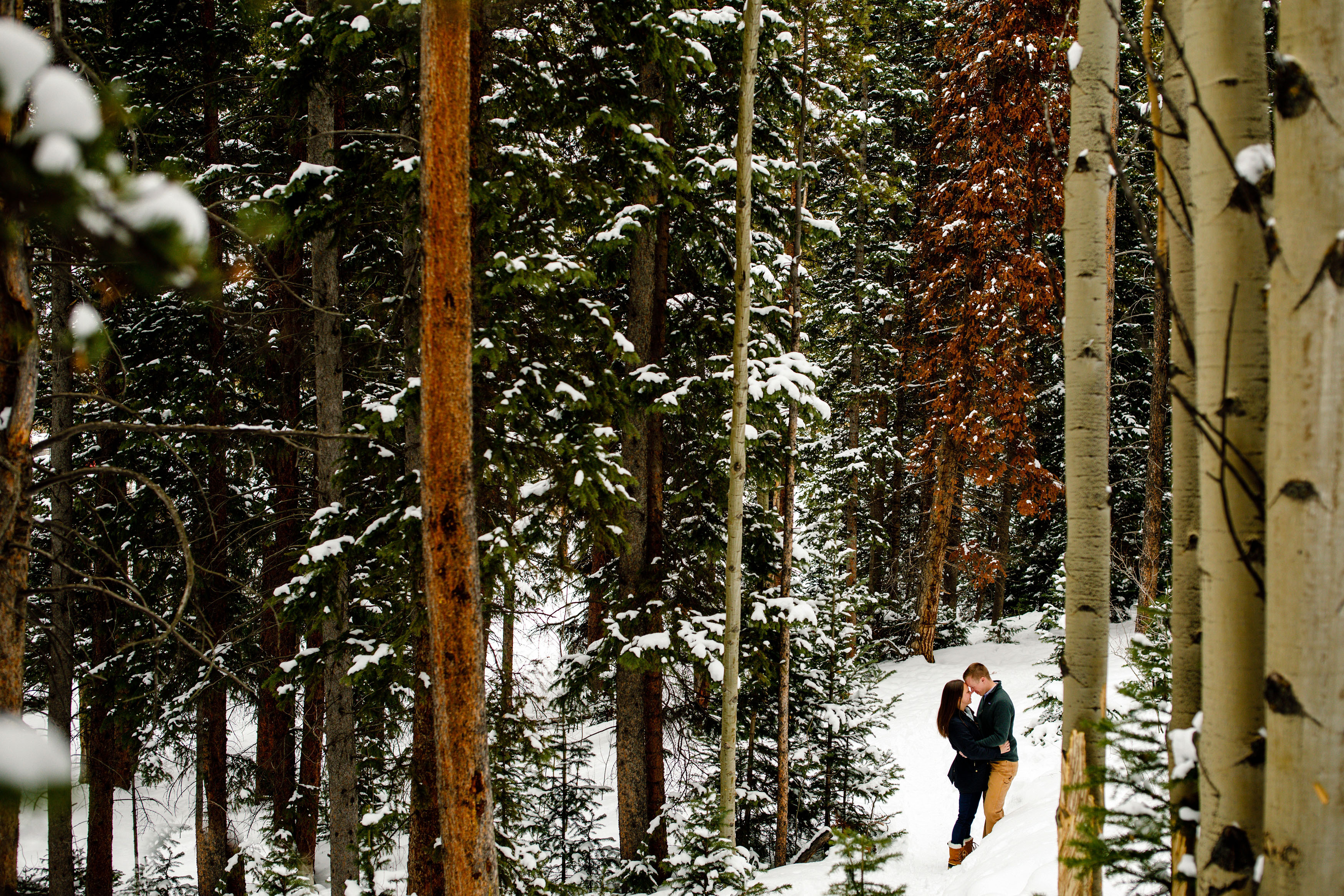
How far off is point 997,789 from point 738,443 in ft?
13.8

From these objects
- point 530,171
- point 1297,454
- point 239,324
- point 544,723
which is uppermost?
point 530,171

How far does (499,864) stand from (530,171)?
5930mm

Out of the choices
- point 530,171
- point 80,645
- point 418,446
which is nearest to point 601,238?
point 530,171

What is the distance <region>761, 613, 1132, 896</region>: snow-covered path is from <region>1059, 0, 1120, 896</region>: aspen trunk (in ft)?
5.03

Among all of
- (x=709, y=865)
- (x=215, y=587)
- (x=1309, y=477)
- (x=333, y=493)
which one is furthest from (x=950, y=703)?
(x=215, y=587)

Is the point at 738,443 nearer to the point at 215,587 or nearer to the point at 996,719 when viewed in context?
the point at 996,719

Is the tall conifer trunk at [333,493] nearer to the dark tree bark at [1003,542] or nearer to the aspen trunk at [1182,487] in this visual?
the aspen trunk at [1182,487]

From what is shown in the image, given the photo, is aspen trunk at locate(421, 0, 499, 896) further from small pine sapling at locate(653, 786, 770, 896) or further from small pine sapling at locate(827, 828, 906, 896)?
small pine sapling at locate(827, 828, 906, 896)

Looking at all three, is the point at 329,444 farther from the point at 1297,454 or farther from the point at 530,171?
the point at 1297,454

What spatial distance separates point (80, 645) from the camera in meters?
9.48

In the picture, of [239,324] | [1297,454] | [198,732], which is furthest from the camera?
[198,732]

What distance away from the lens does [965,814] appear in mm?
6719

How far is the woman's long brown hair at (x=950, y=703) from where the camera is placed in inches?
267

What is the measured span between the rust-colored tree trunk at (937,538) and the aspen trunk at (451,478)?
11828mm
